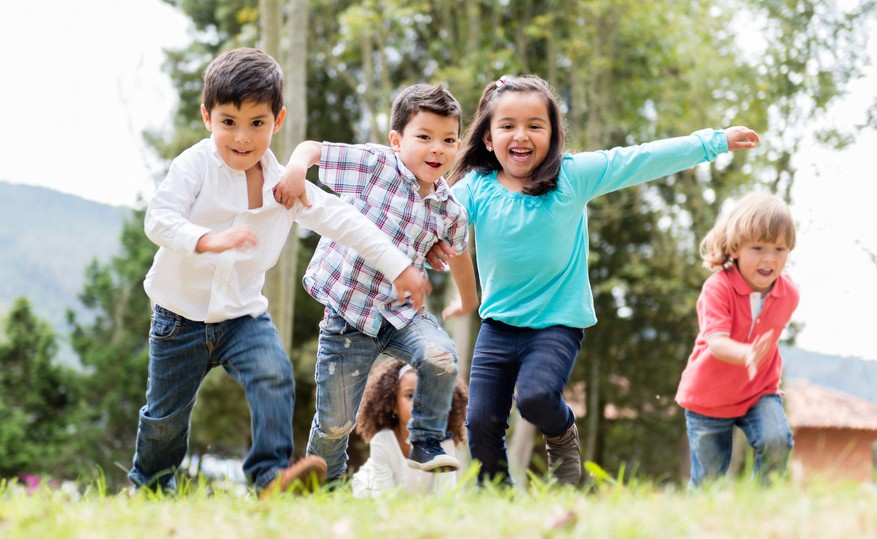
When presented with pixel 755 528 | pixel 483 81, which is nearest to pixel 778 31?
pixel 483 81

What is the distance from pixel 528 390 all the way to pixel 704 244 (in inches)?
55.6

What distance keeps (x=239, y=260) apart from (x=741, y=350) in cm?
217

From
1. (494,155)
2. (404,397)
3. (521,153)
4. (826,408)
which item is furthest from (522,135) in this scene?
(826,408)

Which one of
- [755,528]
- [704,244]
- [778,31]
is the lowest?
[755,528]

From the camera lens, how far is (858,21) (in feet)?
53.1

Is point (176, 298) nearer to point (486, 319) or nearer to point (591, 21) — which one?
point (486, 319)

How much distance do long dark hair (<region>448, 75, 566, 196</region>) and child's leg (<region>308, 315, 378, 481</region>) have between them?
1109 mm

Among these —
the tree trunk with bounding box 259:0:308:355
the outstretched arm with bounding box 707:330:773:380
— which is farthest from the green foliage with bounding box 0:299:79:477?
the outstretched arm with bounding box 707:330:773:380

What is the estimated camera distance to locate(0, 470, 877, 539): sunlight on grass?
8.32 feet

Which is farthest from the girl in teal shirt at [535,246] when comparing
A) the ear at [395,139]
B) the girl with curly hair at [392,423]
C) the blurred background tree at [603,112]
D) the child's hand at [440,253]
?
the blurred background tree at [603,112]

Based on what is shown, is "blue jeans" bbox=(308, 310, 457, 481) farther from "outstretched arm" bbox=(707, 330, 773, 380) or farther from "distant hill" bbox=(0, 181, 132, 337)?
"distant hill" bbox=(0, 181, 132, 337)

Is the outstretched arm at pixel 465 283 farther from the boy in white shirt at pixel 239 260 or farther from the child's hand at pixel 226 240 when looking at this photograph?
the child's hand at pixel 226 240

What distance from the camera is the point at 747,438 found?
178 inches

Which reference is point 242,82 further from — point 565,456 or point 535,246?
point 565,456
